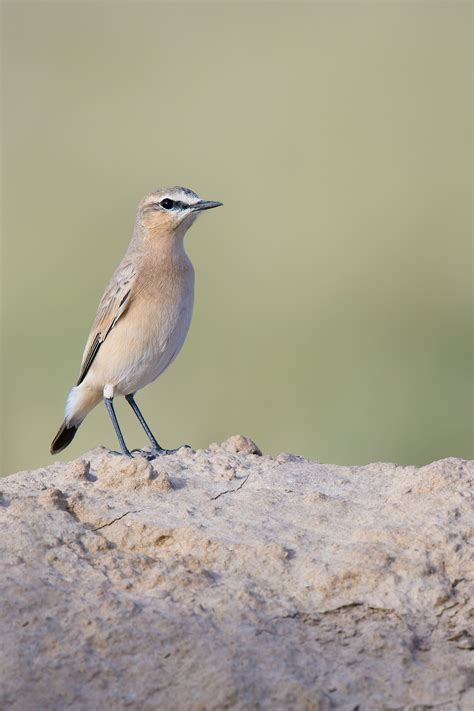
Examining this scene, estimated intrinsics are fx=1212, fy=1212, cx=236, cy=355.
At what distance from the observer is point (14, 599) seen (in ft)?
13.4

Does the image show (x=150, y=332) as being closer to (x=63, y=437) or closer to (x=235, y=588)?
(x=63, y=437)

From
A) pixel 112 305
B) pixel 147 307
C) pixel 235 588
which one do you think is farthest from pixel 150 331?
pixel 235 588

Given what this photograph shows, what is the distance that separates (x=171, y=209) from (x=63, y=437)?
186cm

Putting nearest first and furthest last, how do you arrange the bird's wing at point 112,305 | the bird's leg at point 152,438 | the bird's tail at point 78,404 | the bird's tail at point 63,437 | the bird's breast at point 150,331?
the bird's leg at point 152,438 < the bird's breast at point 150,331 < the bird's wing at point 112,305 < the bird's tail at point 78,404 < the bird's tail at point 63,437

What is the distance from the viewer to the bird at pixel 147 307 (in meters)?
7.50

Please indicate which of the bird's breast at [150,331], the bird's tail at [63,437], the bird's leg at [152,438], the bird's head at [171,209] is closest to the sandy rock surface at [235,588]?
the bird's leg at [152,438]

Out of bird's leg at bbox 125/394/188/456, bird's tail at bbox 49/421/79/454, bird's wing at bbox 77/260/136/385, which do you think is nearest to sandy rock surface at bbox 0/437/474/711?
bird's leg at bbox 125/394/188/456

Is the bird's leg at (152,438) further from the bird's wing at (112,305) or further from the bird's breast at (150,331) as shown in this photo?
the bird's wing at (112,305)

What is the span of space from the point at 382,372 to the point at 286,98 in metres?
6.66

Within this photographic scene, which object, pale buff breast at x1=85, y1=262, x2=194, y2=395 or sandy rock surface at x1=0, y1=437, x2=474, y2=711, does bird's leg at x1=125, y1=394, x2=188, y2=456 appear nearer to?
pale buff breast at x1=85, y1=262, x2=194, y2=395

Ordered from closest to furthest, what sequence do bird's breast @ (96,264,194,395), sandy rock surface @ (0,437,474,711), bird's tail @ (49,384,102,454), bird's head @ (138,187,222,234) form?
sandy rock surface @ (0,437,474,711) < bird's breast @ (96,264,194,395) < bird's head @ (138,187,222,234) < bird's tail @ (49,384,102,454)

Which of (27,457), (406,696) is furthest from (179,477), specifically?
(27,457)

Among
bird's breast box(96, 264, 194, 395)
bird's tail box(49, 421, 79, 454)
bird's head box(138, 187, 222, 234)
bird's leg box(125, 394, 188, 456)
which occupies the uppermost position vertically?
bird's head box(138, 187, 222, 234)

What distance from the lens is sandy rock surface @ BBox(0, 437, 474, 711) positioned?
3.74m
